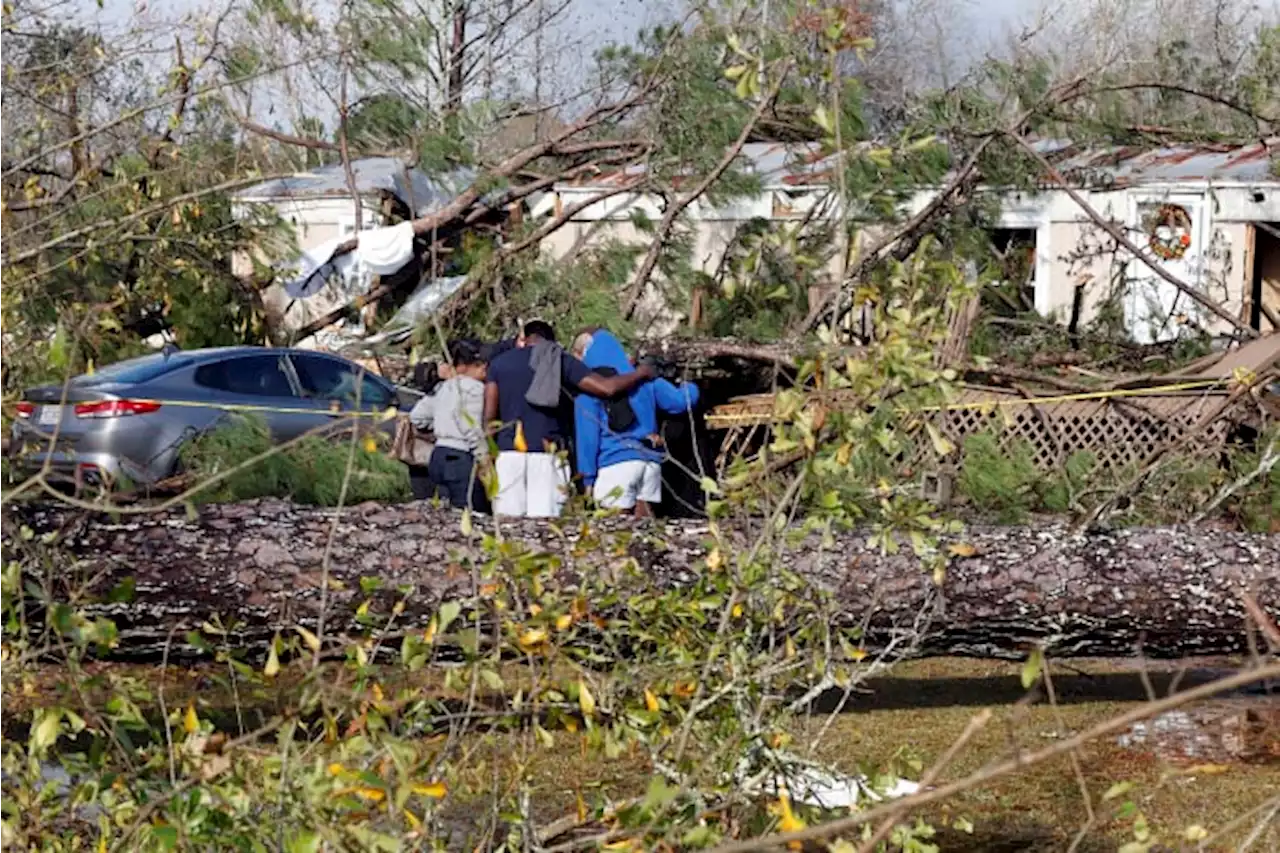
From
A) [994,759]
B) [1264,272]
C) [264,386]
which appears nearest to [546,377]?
[994,759]

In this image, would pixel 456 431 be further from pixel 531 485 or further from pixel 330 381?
pixel 330 381

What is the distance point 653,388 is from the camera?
9133 mm

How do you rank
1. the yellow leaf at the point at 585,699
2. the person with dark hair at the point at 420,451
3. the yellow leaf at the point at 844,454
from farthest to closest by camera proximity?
the person with dark hair at the point at 420,451, the yellow leaf at the point at 844,454, the yellow leaf at the point at 585,699

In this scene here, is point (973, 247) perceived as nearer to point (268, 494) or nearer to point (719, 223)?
point (719, 223)

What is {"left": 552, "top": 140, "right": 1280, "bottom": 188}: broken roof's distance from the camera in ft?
43.0

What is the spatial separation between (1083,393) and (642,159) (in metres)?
3.78

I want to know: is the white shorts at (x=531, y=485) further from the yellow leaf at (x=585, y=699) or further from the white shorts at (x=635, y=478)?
the yellow leaf at (x=585, y=699)

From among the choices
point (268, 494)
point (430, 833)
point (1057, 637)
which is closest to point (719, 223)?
point (268, 494)

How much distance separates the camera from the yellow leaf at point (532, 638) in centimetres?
365

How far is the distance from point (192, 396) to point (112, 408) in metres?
0.60

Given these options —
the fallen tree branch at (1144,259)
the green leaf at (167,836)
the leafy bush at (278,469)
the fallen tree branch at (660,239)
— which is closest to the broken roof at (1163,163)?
the fallen tree branch at (1144,259)

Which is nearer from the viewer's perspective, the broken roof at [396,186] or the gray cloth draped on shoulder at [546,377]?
the gray cloth draped on shoulder at [546,377]

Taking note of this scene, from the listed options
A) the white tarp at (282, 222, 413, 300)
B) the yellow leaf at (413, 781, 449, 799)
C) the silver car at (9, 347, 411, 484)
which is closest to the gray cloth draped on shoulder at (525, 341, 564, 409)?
the silver car at (9, 347, 411, 484)

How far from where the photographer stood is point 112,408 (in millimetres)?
12008
